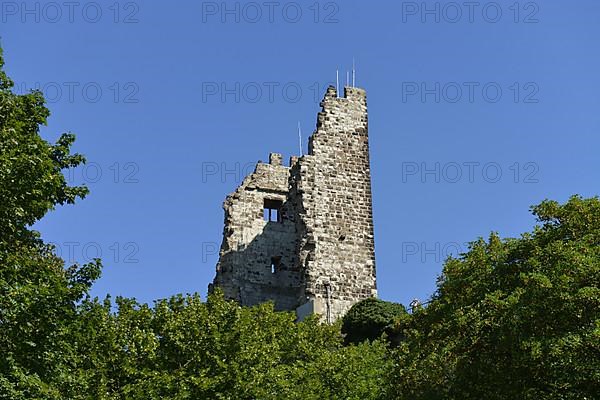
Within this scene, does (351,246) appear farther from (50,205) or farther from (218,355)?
(50,205)

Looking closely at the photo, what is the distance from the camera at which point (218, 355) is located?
1082 inches

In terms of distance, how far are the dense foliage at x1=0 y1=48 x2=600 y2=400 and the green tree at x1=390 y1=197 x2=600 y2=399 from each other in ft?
0.11

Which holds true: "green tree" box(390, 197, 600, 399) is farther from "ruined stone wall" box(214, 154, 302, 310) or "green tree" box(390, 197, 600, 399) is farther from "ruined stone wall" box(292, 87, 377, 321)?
"ruined stone wall" box(214, 154, 302, 310)

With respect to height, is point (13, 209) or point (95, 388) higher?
point (13, 209)

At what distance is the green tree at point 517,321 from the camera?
19953mm

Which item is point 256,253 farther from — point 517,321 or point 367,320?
point 517,321

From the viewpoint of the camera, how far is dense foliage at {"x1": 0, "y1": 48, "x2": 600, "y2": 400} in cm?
1995

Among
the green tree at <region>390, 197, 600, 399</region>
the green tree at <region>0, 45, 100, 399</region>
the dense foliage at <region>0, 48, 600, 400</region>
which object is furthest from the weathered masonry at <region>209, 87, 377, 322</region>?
the green tree at <region>0, 45, 100, 399</region>

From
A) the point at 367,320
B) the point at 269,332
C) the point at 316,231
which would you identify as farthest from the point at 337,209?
the point at 269,332

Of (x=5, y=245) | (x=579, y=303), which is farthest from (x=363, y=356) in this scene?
(x=5, y=245)

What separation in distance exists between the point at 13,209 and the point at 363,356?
45.1 ft

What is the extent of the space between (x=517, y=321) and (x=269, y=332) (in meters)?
11.0

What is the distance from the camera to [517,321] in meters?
20.9

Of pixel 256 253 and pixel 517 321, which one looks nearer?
Result: pixel 517 321
